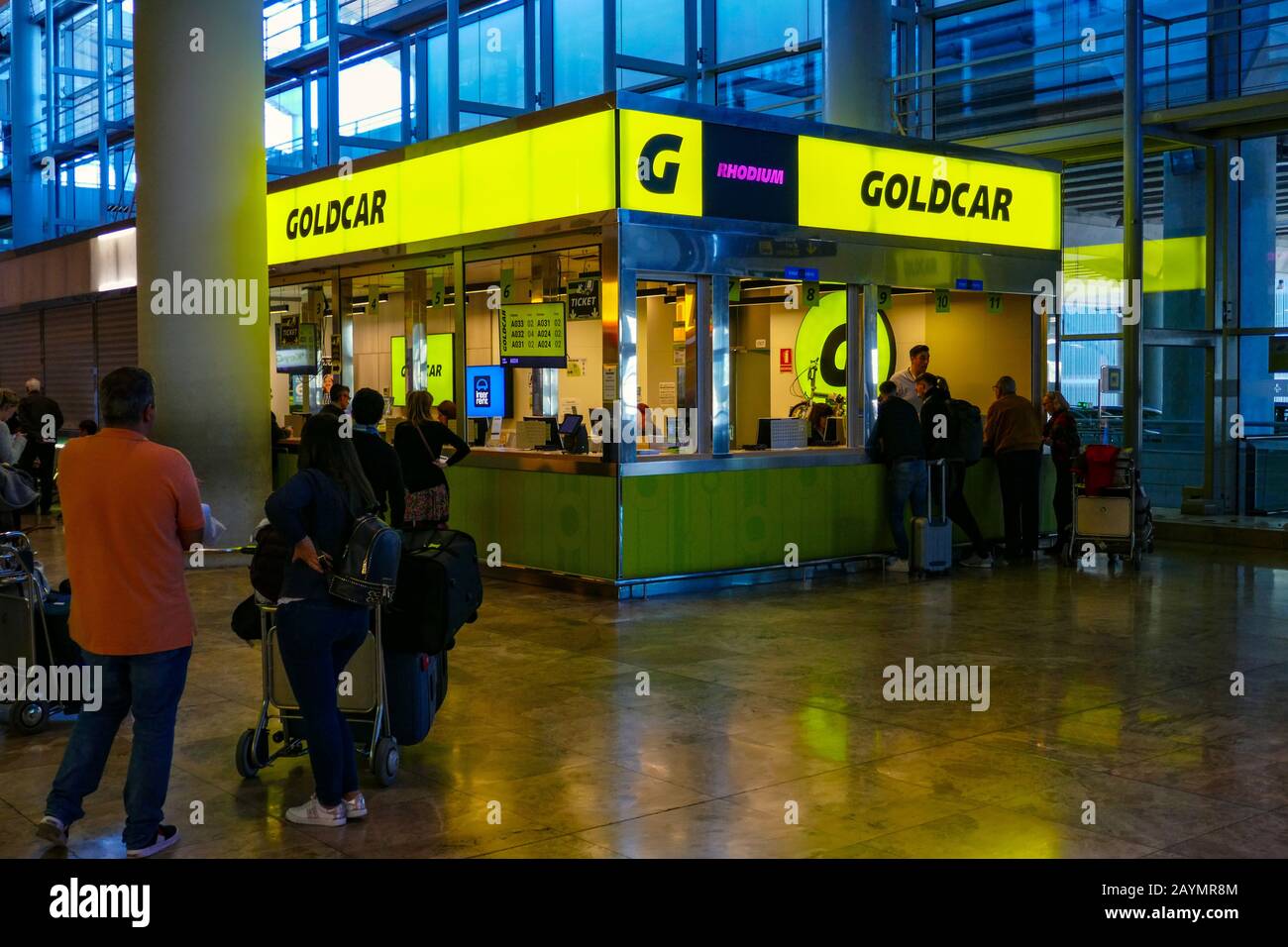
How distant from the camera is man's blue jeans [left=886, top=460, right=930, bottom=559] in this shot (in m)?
11.1

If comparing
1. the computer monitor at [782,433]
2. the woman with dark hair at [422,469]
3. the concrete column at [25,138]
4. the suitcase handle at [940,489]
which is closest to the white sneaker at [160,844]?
the woman with dark hair at [422,469]

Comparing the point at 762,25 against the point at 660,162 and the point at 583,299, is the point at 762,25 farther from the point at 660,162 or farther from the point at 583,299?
the point at 660,162

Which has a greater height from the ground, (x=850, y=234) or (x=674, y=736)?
(x=850, y=234)

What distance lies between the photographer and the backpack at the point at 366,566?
180 inches

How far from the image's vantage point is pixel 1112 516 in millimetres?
11531

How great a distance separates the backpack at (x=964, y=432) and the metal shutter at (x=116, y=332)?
35.6 ft

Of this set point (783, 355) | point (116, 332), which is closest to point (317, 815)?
point (783, 355)

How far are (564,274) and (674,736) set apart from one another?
676 centimetres

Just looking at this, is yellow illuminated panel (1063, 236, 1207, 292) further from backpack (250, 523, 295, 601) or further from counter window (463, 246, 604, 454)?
backpack (250, 523, 295, 601)

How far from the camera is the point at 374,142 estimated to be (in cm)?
2173

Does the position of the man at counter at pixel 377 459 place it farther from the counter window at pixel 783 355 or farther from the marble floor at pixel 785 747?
the counter window at pixel 783 355

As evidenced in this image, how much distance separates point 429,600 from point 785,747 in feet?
5.51

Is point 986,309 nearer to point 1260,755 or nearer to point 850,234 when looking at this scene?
point 850,234
